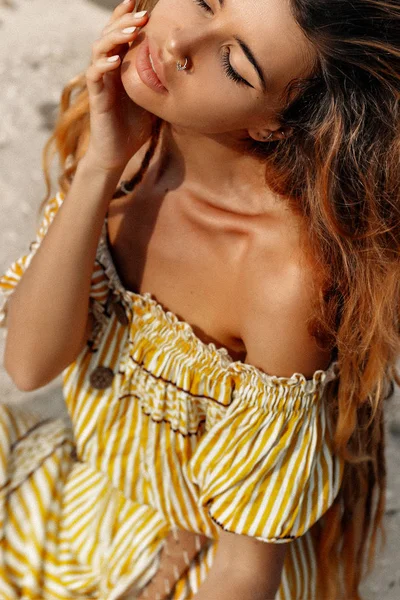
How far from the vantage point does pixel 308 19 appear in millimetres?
1080

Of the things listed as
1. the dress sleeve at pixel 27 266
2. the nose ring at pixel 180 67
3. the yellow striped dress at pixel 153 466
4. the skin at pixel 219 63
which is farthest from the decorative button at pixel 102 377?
the nose ring at pixel 180 67

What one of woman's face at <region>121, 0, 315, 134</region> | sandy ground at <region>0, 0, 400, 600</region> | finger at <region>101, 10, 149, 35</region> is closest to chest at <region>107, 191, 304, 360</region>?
woman's face at <region>121, 0, 315, 134</region>

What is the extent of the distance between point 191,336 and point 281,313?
0.19 meters

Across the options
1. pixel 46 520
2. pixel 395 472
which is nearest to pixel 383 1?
pixel 46 520

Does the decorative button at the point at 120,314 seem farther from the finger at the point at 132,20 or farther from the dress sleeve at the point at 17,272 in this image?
the finger at the point at 132,20

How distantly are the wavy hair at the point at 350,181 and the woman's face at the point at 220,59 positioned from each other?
0.03 metres

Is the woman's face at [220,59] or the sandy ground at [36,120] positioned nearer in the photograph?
the woman's face at [220,59]

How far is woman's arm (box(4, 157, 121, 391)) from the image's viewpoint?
135cm

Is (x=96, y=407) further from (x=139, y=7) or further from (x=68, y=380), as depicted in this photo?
(x=139, y=7)

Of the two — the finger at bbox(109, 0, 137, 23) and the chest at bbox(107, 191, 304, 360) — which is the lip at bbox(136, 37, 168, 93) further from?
the chest at bbox(107, 191, 304, 360)

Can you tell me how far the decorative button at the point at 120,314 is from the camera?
1.48 m

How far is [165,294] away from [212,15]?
505 millimetres

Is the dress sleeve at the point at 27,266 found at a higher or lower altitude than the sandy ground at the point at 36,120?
higher

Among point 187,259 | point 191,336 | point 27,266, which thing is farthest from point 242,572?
point 27,266
